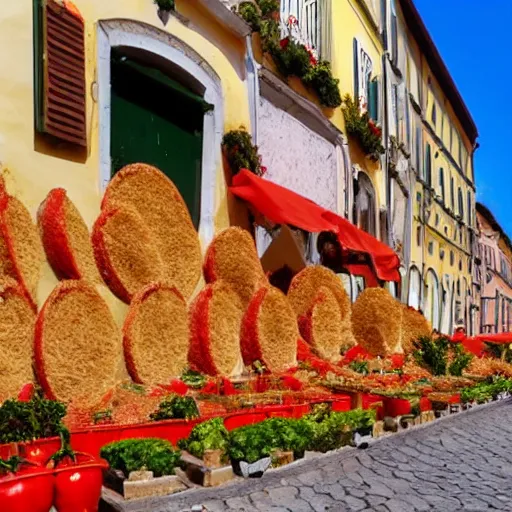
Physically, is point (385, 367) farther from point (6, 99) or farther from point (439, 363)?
point (6, 99)

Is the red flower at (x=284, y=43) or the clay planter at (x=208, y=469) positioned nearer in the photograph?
the clay planter at (x=208, y=469)

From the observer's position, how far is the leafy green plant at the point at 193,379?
7.19 meters

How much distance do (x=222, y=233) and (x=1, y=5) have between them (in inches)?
145

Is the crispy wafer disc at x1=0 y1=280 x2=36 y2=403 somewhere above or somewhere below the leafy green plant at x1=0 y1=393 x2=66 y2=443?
above

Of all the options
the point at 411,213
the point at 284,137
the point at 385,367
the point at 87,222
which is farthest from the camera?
the point at 411,213

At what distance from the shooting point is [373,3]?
17.0 m

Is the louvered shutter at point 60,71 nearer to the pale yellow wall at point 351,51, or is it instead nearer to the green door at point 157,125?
the green door at point 157,125

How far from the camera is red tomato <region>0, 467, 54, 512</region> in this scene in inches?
130

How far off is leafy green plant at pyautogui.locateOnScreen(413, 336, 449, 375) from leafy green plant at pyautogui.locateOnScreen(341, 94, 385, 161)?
15.3ft

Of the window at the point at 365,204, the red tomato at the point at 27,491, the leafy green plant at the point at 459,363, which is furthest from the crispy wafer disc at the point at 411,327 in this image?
the red tomato at the point at 27,491

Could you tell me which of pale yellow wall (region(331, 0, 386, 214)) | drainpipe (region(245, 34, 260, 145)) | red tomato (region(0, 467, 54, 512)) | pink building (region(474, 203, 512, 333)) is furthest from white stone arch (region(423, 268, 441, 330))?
red tomato (region(0, 467, 54, 512))

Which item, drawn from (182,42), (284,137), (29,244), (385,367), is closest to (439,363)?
(385,367)

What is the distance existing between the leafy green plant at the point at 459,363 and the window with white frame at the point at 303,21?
19.7 ft

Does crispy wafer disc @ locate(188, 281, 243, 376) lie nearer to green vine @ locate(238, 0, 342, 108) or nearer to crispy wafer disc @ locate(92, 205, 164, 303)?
crispy wafer disc @ locate(92, 205, 164, 303)
